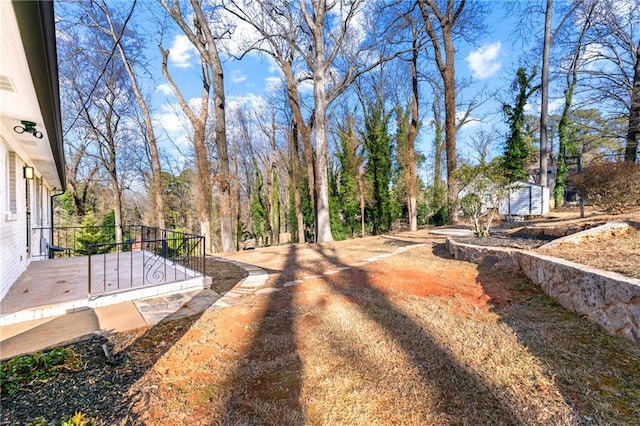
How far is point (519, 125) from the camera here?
1550 centimetres

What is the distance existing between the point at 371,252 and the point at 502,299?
3.57 meters

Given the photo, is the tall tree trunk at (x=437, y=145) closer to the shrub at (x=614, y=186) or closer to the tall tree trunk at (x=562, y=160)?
the tall tree trunk at (x=562, y=160)

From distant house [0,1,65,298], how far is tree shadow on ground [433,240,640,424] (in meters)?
3.91

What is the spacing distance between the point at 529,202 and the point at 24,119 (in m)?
18.1

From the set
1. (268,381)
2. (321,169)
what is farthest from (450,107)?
(268,381)

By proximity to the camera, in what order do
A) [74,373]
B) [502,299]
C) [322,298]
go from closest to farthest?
[74,373] < [502,299] < [322,298]

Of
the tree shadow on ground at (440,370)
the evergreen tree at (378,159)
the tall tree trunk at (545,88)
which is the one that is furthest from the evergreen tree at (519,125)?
the tree shadow on ground at (440,370)

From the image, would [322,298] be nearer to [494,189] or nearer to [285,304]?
[285,304]

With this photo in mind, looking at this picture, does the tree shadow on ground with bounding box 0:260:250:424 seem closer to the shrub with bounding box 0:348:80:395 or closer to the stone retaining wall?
the shrub with bounding box 0:348:80:395

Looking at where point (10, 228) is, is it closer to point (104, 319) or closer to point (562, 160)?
point (104, 319)

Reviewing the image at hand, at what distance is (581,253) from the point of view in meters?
3.73

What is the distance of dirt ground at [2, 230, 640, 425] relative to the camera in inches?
67.9

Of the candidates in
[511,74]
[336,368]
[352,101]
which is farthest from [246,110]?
[336,368]

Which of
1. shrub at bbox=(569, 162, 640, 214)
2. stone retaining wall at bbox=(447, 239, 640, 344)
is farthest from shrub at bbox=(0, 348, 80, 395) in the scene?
shrub at bbox=(569, 162, 640, 214)
